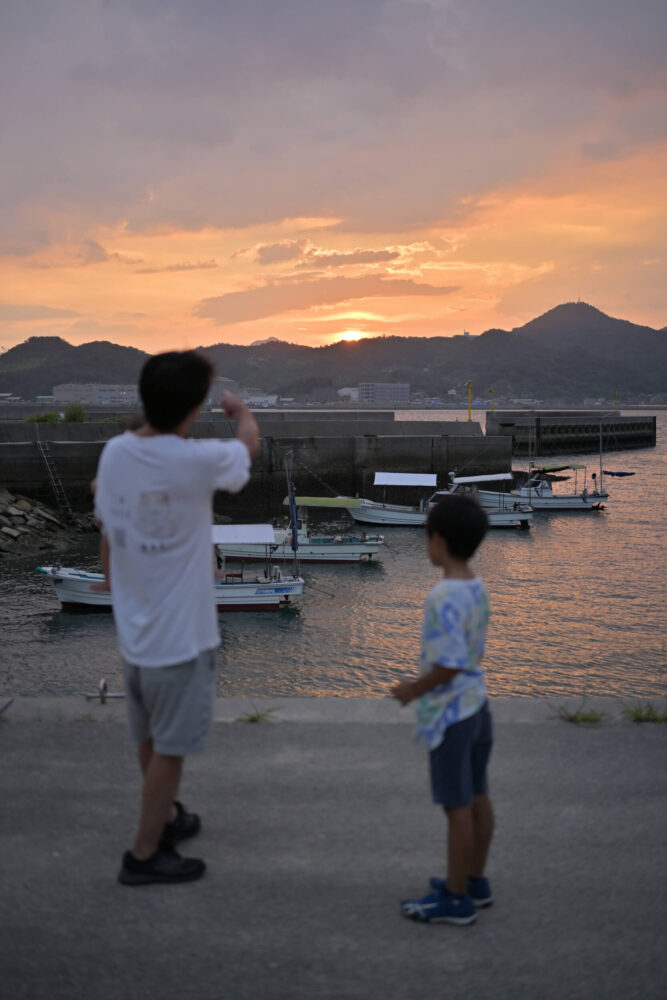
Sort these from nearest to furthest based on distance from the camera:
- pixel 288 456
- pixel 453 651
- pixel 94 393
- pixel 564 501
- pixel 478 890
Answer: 1. pixel 453 651
2. pixel 478 890
3. pixel 288 456
4. pixel 564 501
5. pixel 94 393

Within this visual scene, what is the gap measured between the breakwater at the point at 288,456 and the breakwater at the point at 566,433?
74.6ft

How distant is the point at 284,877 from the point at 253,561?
1115 inches

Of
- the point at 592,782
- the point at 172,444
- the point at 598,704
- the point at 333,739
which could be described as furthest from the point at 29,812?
the point at 598,704

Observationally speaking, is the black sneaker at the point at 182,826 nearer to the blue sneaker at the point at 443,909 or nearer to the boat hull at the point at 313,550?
the blue sneaker at the point at 443,909

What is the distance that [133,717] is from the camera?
11.3ft

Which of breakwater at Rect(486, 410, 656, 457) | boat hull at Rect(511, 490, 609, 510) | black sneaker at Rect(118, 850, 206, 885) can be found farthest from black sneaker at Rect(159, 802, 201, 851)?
breakwater at Rect(486, 410, 656, 457)

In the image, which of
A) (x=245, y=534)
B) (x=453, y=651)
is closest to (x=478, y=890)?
(x=453, y=651)

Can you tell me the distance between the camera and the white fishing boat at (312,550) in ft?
103

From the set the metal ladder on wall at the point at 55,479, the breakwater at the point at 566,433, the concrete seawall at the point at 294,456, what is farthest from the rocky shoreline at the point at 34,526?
the breakwater at the point at 566,433

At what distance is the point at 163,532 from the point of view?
125 inches

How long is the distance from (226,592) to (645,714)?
1963 cm

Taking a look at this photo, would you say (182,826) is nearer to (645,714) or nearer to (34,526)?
(645,714)

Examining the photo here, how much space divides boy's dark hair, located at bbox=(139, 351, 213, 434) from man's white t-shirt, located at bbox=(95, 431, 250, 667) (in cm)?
8

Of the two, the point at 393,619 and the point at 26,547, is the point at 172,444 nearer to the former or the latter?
the point at 393,619
